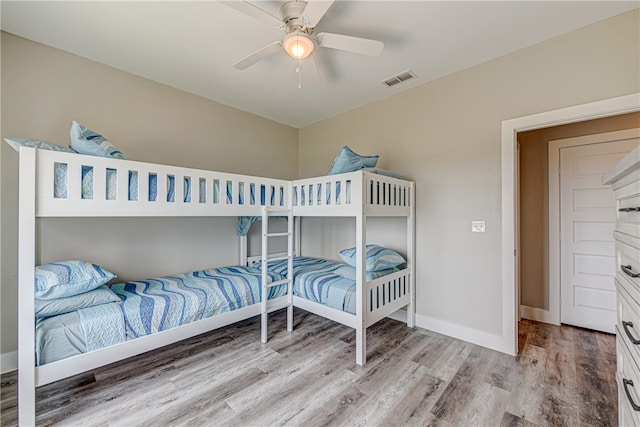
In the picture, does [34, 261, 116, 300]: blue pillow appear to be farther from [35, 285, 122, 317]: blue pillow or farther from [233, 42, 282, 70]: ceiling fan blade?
[233, 42, 282, 70]: ceiling fan blade

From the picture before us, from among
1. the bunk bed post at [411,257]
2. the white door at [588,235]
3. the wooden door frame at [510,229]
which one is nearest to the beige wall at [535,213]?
the white door at [588,235]

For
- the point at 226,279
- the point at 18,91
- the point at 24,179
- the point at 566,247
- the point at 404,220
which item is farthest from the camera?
the point at 404,220

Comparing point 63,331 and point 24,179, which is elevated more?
point 24,179

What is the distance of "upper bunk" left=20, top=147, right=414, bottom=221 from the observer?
1453mm

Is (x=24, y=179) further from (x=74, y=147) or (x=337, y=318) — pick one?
(x=337, y=318)

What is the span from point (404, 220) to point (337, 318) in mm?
1391

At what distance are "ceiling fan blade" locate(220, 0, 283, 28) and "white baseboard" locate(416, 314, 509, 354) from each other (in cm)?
296

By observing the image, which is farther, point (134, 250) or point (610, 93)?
point (134, 250)

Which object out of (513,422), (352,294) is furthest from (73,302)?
(513,422)

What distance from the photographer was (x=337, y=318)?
2.32 meters

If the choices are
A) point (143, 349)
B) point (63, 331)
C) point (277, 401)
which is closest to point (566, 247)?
point (277, 401)

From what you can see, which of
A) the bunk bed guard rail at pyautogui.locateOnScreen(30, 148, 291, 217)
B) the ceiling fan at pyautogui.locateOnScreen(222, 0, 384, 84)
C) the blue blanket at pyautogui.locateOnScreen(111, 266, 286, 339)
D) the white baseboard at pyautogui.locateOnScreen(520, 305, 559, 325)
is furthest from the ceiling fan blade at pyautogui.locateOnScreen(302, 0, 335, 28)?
the white baseboard at pyautogui.locateOnScreen(520, 305, 559, 325)

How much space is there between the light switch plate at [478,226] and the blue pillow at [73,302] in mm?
3049

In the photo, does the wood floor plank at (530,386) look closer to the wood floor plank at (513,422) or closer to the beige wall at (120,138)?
the wood floor plank at (513,422)
